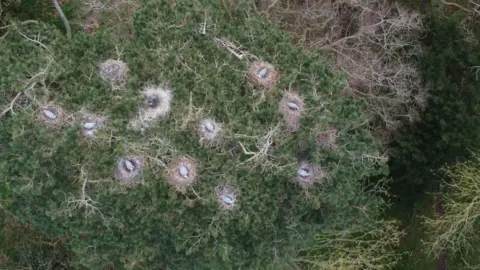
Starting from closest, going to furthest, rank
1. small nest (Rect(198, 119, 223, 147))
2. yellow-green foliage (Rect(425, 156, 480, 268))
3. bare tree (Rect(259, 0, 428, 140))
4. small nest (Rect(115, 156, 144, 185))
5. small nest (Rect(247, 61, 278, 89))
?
small nest (Rect(115, 156, 144, 185))
small nest (Rect(198, 119, 223, 147))
small nest (Rect(247, 61, 278, 89))
yellow-green foliage (Rect(425, 156, 480, 268))
bare tree (Rect(259, 0, 428, 140))

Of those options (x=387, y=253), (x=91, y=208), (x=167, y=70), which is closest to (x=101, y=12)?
(x=167, y=70)

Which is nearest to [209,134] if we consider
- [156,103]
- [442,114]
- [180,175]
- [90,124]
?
[180,175]

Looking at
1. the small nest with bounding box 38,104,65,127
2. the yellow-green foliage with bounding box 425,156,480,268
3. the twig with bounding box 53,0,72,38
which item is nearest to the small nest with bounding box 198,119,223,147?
the small nest with bounding box 38,104,65,127

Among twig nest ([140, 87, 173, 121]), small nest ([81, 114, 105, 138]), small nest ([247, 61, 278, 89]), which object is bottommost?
small nest ([81, 114, 105, 138])

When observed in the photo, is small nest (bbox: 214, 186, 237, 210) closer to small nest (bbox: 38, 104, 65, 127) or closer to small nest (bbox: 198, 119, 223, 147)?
small nest (bbox: 198, 119, 223, 147)

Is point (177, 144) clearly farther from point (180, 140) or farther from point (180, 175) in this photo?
point (180, 175)

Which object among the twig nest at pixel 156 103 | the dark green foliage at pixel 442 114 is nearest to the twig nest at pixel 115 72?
the twig nest at pixel 156 103
